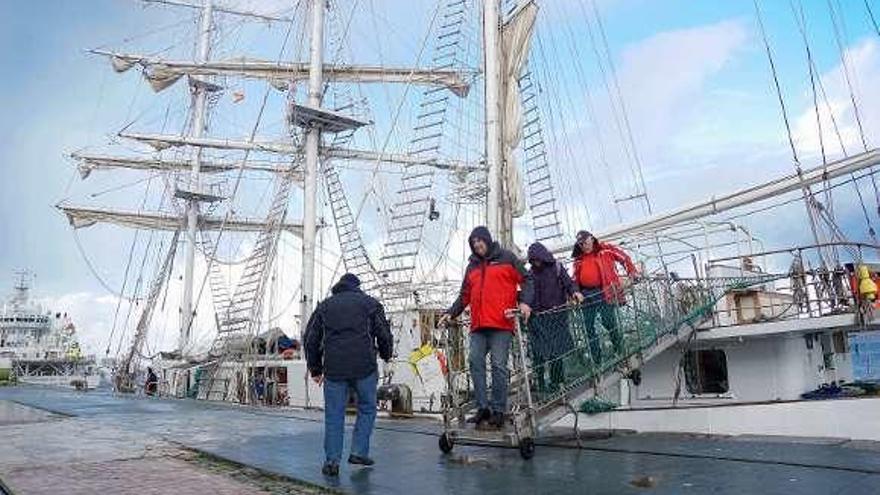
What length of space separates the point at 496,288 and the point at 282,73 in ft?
98.7

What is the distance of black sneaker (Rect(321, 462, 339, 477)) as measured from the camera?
5734mm

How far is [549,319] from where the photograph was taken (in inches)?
303

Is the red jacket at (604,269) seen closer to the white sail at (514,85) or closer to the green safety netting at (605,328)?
the green safety netting at (605,328)

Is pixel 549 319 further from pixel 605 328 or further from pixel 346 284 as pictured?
pixel 346 284

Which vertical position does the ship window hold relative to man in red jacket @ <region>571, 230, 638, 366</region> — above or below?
below

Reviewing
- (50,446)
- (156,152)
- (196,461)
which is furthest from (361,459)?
(156,152)

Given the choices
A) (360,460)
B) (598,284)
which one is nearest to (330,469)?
(360,460)

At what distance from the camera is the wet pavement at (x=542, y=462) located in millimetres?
5039

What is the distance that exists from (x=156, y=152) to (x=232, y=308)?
22147mm

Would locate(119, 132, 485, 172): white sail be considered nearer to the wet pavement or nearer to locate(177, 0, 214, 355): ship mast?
locate(177, 0, 214, 355): ship mast

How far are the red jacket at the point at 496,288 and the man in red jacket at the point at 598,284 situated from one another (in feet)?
4.22

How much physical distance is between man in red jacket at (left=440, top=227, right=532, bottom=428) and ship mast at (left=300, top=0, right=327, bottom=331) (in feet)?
63.7

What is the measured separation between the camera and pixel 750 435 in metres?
7.98

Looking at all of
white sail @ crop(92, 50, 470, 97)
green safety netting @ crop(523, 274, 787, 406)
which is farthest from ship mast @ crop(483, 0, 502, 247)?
white sail @ crop(92, 50, 470, 97)
